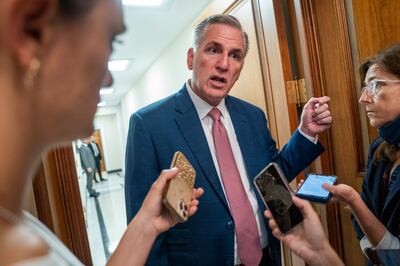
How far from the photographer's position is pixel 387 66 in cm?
93

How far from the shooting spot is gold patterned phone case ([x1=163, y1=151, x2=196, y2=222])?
0.69 meters

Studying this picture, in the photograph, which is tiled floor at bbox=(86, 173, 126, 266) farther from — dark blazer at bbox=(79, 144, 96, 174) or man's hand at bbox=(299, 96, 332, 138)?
man's hand at bbox=(299, 96, 332, 138)

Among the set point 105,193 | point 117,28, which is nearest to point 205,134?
point 117,28

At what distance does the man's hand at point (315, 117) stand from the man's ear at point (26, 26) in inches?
39.1

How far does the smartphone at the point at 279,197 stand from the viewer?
82 centimetres

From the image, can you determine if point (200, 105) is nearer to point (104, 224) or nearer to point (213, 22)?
point (213, 22)

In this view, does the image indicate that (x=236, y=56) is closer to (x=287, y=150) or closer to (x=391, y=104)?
A: (x=287, y=150)

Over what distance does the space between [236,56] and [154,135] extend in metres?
0.45

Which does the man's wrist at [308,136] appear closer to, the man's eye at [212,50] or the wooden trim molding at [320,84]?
the wooden trim molding at [320,84]

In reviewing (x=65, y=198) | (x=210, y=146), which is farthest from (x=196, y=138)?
(x=65, y=198)

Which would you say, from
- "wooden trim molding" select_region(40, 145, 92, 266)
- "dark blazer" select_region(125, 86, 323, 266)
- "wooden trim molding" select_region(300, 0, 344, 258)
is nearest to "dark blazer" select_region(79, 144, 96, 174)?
"wooden trim molding" select_region(40, 145, 92, 266)

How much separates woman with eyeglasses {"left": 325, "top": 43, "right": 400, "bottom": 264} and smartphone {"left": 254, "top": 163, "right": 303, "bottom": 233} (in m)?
0.14

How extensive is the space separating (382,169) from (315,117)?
0.94 feet

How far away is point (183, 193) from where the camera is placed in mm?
748
